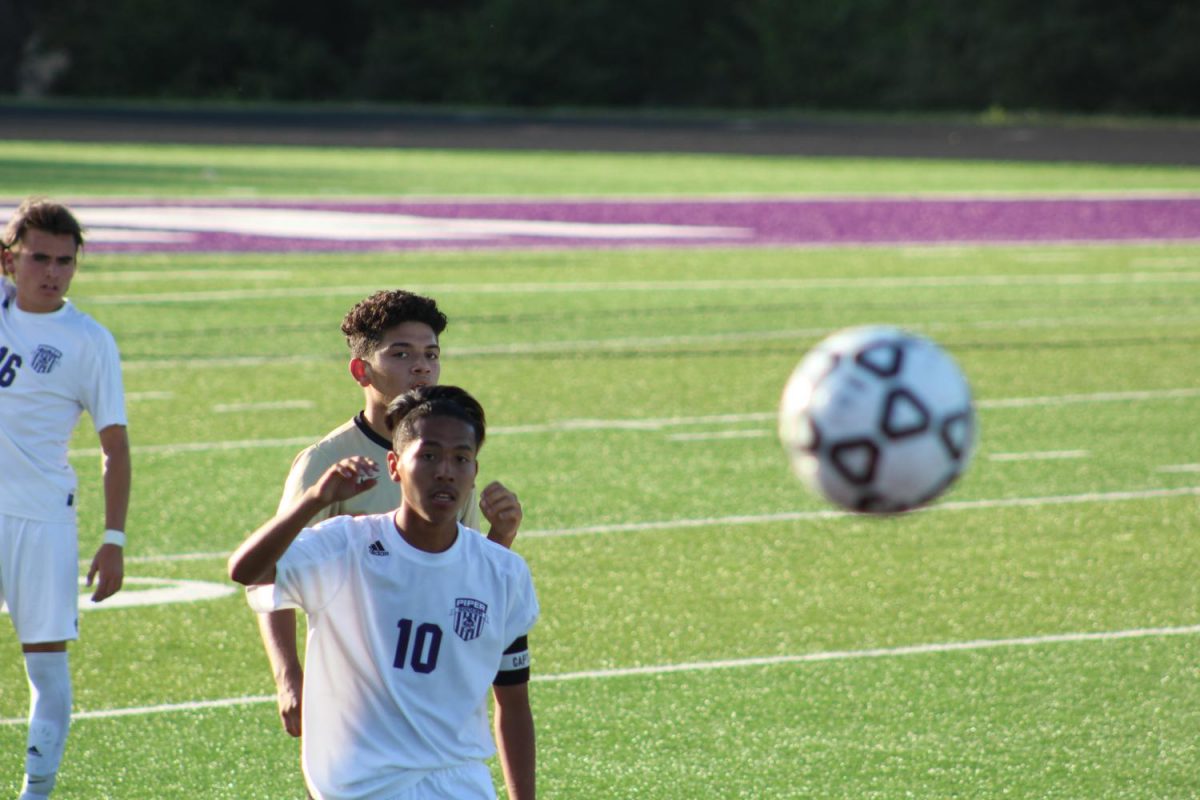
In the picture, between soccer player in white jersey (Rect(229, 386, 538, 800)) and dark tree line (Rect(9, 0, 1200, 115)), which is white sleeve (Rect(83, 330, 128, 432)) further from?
dark tree line (Rect(9, 0, 1200, 115))

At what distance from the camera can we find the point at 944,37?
5478 centimetres

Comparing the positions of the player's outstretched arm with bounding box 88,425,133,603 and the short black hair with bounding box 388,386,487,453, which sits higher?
the player's outstretched arm with bounding box 88,425,133,603

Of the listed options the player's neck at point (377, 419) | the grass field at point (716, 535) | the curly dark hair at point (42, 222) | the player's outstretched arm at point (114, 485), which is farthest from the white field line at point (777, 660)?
the player's neck at point (377, 419)

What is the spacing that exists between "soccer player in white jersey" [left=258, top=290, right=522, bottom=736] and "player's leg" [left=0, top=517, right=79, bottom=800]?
141 cm

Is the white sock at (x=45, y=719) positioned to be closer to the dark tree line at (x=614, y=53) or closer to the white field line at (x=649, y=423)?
the white field line at (x=649, y=423)

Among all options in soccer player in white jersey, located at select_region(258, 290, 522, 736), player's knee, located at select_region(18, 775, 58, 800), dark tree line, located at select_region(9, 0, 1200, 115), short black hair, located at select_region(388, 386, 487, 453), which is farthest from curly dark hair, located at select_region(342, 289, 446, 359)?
dark tree line, located at select_region(9, 0, 1200, 115)

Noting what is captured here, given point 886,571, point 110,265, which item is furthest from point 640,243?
point 886,571

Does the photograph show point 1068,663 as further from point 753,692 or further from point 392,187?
point 392,187

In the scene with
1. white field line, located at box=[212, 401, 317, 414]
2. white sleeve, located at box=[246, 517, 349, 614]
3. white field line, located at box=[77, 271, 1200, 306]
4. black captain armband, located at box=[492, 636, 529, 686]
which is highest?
white field line, located at box=[77, 271, 1200, 306]

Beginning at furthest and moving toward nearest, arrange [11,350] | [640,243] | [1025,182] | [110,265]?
1. [1025,182]
2. [640,243]
3. [110,265]
4. [11,350]

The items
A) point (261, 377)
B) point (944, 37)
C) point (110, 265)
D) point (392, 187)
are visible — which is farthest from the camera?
point (944, 37)

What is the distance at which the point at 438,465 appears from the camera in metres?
4.12

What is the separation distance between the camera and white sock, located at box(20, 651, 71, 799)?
18.9ft

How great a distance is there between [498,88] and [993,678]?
49.2 m
